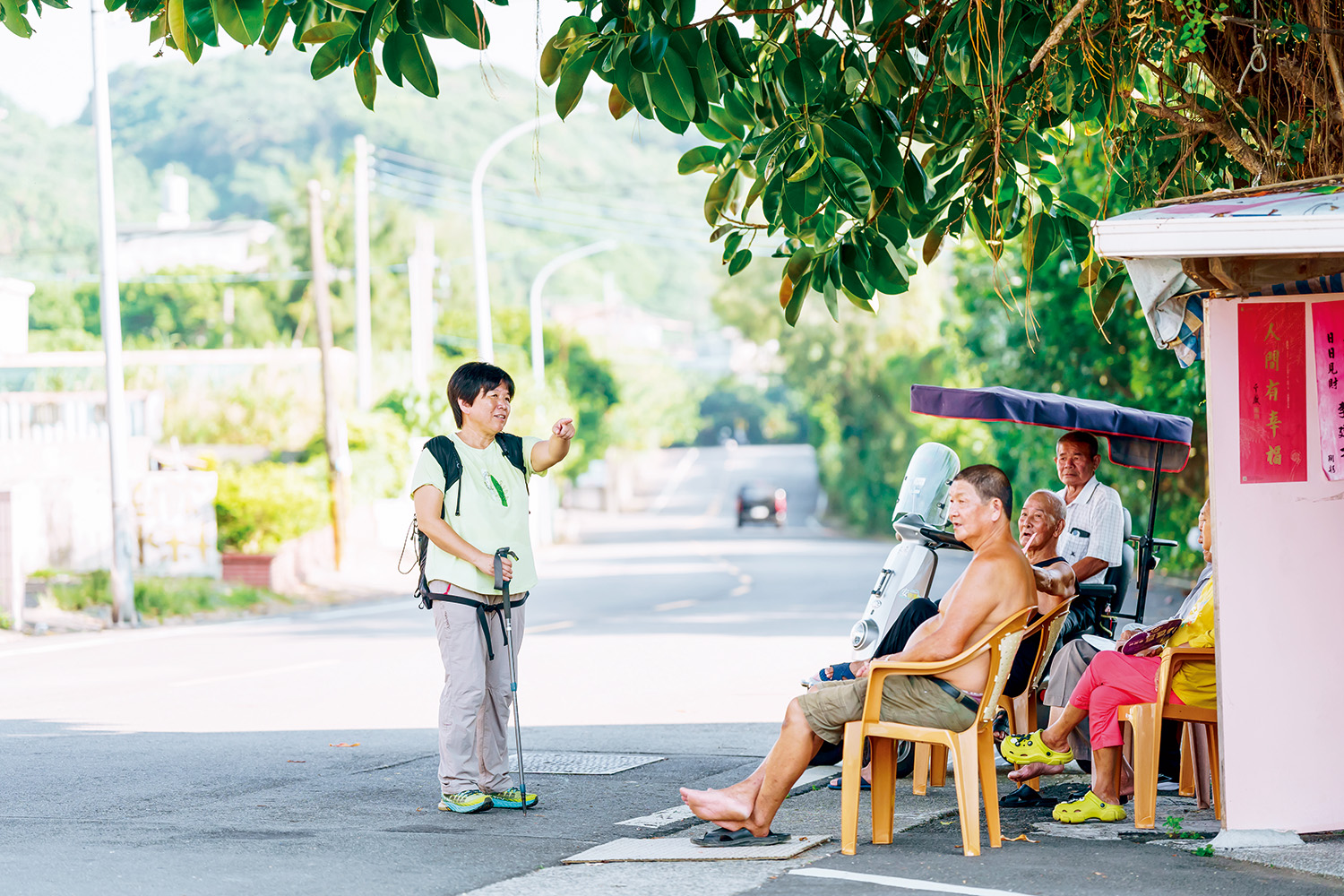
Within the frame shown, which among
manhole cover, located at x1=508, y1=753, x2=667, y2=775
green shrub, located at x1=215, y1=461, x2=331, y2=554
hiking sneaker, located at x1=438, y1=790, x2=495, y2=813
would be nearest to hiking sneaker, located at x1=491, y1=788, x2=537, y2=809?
hiking sneaker, located at x1=438, y1=790, x2=495, y2=813

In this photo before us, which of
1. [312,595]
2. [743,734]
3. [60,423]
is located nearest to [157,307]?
[60,423]

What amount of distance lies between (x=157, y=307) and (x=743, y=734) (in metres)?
66.4

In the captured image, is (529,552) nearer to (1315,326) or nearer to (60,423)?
(1315,326)

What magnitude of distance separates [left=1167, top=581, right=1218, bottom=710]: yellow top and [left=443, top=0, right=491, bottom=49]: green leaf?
3551mm

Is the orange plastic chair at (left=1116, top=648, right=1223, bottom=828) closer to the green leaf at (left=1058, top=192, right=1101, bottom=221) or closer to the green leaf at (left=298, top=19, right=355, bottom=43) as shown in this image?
the green leaf at (left=1058, top=192, right=1101, bottom=221)

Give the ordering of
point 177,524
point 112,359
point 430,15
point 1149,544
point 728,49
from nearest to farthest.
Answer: point 430,15 < point 728,49 < point 1149,544 < point 112,359 < point 177,524

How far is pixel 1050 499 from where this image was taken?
7.52 metres

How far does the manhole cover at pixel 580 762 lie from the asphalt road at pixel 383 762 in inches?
3.2

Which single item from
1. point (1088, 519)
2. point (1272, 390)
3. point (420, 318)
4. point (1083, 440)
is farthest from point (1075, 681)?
point (420, 318)

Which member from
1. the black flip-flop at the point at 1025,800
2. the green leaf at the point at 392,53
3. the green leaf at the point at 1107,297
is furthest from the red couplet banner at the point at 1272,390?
the green leaf at the point at 392,53

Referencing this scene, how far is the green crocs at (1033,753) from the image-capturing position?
6551mm

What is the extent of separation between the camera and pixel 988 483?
19.5ft

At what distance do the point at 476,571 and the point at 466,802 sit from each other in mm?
1007

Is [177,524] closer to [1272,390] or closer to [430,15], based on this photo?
[430,15]
